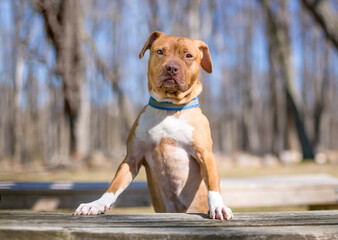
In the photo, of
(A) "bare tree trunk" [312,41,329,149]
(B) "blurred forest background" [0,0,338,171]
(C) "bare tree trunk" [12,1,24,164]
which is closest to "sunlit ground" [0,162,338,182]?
(B) "blurred forest background" [0,0,338,171]

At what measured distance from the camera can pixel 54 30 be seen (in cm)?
951

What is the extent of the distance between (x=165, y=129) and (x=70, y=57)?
8.43m

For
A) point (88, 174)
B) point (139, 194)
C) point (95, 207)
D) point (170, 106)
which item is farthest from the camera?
point (88, 174)

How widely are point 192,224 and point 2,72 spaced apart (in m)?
28.1

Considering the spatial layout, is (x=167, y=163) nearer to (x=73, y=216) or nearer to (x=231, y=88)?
(x=73, y=216)

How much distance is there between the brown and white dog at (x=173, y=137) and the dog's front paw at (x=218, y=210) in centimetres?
16

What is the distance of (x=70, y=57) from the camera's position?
9891 mm

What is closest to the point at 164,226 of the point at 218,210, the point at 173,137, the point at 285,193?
the point at 218,210

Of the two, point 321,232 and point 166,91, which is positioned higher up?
point 166,91

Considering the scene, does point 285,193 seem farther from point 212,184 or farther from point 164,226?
point 164,226

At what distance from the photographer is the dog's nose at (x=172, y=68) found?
2139 mm

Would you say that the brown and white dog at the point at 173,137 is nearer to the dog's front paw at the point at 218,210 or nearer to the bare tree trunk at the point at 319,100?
the dog's front paw at the point at 218,210

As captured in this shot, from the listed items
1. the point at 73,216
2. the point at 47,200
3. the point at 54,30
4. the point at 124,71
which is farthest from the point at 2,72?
the point at 73,216

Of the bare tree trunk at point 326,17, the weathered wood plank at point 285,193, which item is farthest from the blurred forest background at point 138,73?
the weathered wood plank at point 285,193
